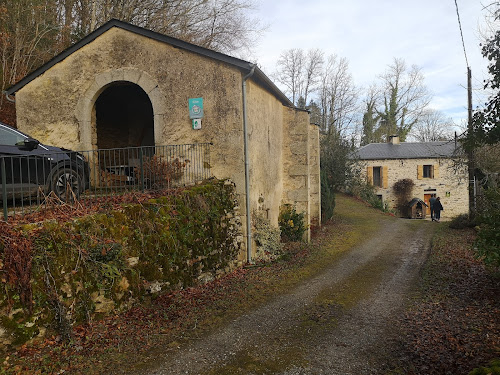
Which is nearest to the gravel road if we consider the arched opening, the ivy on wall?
the ivy on wall

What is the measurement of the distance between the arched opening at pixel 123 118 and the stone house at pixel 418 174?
1750cm

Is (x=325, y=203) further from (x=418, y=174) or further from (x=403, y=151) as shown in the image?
(x=403, y=151)

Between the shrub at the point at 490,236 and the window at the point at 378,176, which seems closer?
the shrub at the point at 490,236

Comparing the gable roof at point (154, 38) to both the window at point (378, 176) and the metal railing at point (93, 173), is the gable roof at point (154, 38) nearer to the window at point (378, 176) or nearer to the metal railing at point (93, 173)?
the metal railing at point (93, 173)

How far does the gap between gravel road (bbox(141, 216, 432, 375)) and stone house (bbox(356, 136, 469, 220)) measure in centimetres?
1978

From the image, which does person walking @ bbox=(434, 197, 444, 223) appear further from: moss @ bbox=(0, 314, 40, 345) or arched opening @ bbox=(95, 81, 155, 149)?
moss @ bbox=(0, 314, 40, 345)

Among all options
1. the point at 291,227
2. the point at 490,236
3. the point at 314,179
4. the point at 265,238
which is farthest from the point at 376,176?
the point at 490,236

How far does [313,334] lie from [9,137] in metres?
6.02

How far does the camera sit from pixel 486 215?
632cm

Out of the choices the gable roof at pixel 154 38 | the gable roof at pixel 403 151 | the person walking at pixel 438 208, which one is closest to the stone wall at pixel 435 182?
the gable roof at pixel 403 151

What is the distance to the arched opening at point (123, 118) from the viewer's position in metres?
11.7

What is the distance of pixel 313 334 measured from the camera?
5.23m

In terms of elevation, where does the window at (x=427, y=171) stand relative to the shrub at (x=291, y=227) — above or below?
above

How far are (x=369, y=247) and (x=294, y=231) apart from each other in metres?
2.59
